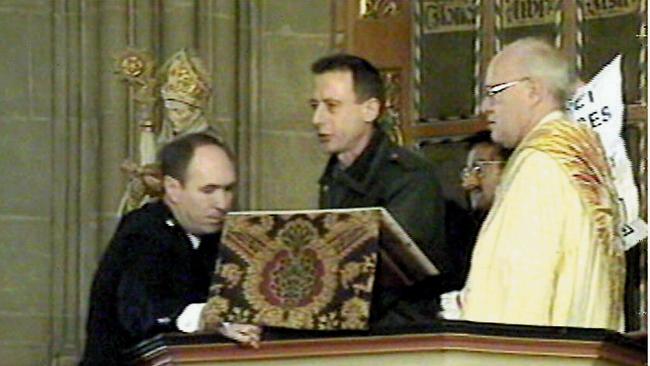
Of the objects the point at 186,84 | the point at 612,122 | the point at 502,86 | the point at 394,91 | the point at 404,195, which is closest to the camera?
the point at 502,86

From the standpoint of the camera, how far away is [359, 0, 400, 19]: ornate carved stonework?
1114cm

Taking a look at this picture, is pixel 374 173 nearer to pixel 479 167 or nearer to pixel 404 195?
pixel 404 195

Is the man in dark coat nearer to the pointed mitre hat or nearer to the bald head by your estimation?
the bald head

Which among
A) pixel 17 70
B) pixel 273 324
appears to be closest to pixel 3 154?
pixel 17 70

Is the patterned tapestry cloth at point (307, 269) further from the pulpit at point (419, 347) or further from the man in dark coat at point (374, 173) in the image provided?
the man in dark coat at point (374, 173)

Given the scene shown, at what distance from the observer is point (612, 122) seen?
8477mm

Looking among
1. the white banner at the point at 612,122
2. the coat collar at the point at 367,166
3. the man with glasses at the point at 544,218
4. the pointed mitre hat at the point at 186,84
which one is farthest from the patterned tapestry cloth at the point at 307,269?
the pointed mitre hat at the point at 186,84

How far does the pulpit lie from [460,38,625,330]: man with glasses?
0.31m

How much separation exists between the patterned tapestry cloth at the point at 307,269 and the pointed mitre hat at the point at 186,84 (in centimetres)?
284

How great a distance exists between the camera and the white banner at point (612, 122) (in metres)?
8.40

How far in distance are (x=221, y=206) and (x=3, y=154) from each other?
11.2 feet

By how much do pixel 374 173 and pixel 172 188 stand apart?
0.57m

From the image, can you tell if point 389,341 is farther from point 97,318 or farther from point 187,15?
point 187,15

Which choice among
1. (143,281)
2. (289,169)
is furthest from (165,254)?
(289,169)
